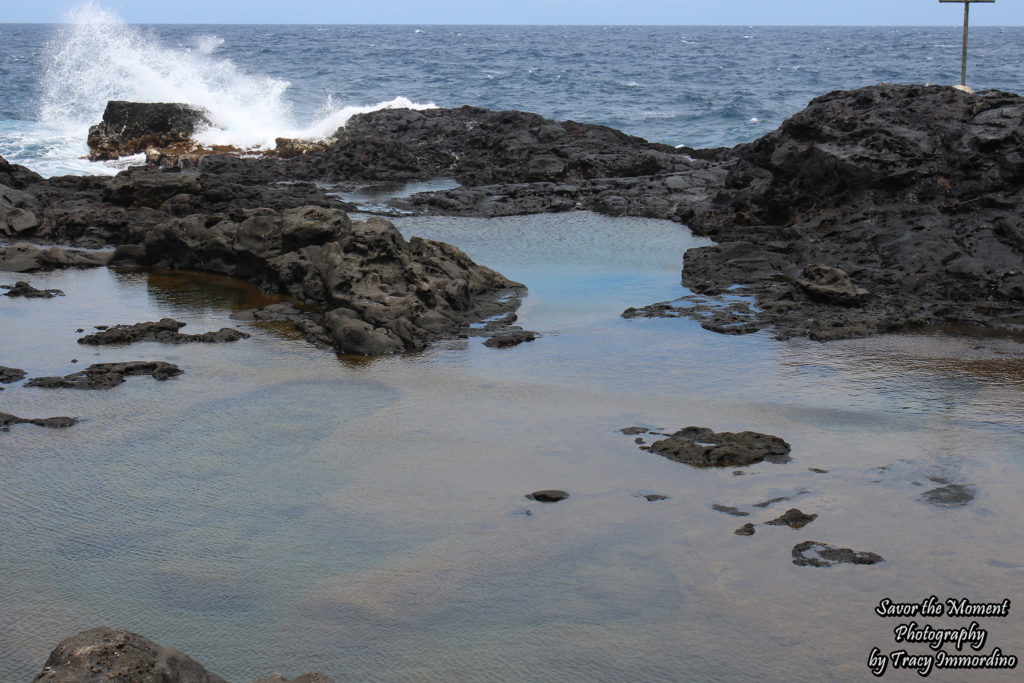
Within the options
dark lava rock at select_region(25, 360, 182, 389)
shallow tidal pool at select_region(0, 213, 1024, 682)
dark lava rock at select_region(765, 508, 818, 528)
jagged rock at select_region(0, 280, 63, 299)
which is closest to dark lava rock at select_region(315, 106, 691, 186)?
jagged rock at select_region(0, 280, 63, 299)

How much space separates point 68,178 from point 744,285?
12626mm

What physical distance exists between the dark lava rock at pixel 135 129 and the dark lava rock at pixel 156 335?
608 inches

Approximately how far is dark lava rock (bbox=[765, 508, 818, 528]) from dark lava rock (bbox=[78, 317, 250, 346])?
574 cm

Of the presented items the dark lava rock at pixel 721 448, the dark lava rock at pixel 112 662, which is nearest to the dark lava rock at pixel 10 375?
the dark lava rock at pixel 721 448

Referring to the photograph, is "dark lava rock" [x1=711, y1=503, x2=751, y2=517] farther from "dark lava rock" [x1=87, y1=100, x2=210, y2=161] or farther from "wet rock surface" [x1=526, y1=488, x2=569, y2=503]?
"dark lava rock" [x1=87, y1=100, x2=210, y2=161]

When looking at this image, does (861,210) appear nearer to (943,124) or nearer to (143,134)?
(943,124)

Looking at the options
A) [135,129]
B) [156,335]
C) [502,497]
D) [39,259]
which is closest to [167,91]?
[135,129]

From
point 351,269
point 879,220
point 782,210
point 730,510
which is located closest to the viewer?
point 730,510

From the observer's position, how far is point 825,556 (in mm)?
5117

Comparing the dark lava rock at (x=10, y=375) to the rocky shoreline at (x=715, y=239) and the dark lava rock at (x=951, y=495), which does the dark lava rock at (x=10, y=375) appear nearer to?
the rocky shoreline at (x=715, y=239)

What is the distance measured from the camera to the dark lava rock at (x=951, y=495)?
5670 millimetres

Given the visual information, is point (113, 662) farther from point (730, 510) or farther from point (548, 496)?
point (730, 510)

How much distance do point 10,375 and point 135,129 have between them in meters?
17.3

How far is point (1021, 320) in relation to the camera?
9.62 m
